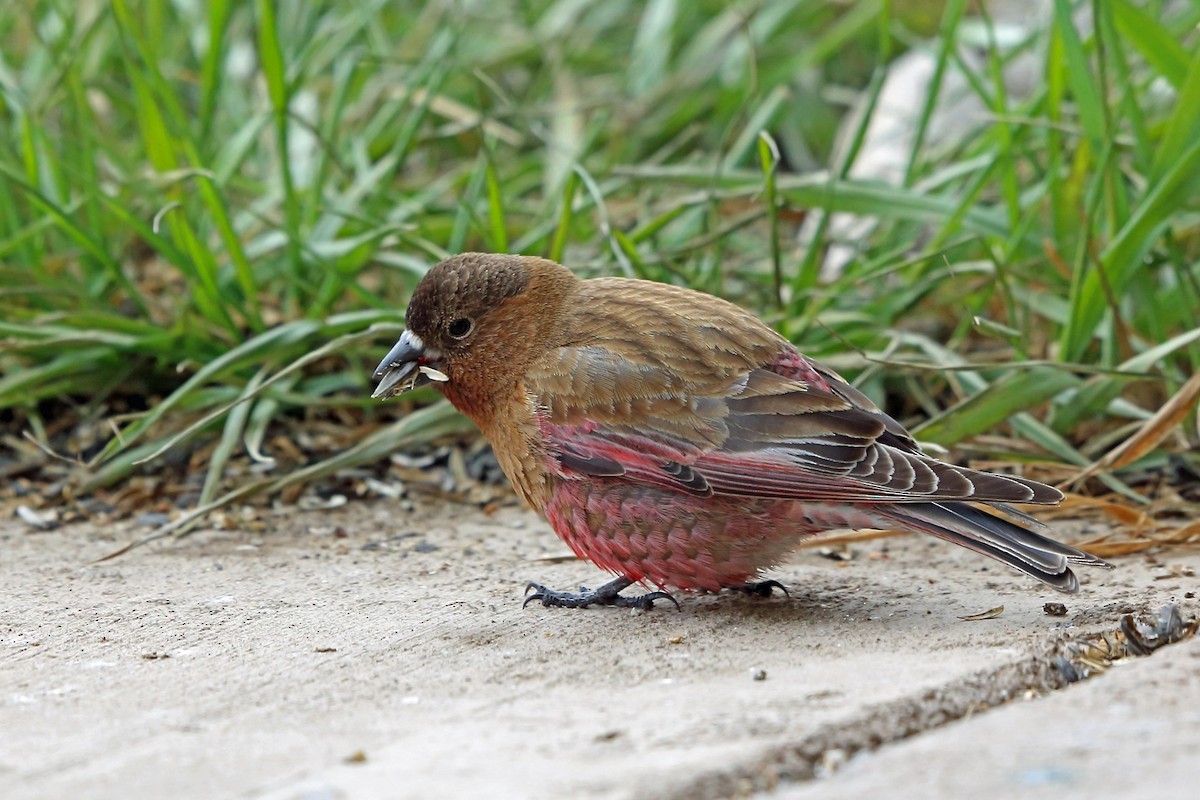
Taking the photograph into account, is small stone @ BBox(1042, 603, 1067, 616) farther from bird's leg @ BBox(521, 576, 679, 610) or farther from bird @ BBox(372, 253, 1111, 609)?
bird's leg @ BBox(521, 576, 679, 610)

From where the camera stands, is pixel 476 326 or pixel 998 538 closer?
pixel 998 538

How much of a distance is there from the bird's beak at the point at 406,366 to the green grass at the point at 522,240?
45 centimetres

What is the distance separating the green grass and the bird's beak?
45 centimetres

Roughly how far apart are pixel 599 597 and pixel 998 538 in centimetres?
89

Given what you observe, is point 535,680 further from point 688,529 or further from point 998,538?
point 998,538

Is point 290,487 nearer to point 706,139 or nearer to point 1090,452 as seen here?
point 1090,452

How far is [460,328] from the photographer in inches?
138

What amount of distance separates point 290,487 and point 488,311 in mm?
1137

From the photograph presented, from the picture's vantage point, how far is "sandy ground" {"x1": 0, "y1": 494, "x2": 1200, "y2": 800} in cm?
202

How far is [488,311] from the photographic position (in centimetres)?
349

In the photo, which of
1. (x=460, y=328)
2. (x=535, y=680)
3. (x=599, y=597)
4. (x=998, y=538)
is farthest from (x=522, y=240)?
(x=535, y=680)

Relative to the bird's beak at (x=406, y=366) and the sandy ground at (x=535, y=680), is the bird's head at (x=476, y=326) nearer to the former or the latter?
the bird's beak at (x=406, y=366)

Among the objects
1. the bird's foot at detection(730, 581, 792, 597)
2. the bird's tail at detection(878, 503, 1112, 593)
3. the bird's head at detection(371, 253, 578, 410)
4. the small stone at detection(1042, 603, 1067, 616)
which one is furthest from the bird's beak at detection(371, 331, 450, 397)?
the small stone at detection(1042, 603, 1067, 616)

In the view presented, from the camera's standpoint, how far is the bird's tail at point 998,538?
2.87 m
